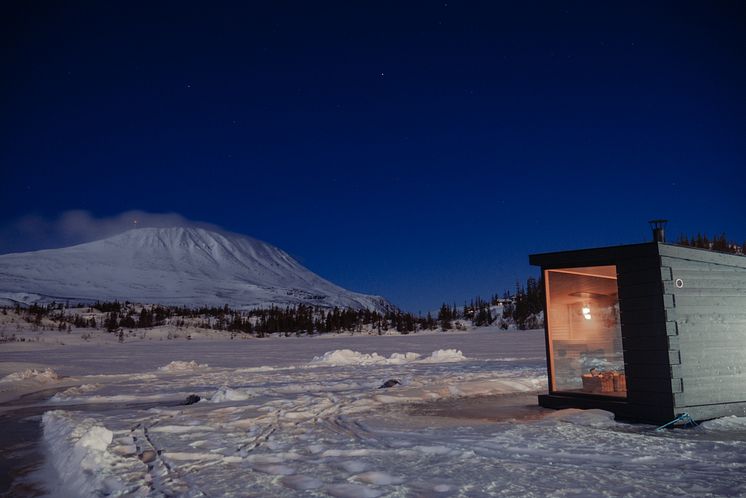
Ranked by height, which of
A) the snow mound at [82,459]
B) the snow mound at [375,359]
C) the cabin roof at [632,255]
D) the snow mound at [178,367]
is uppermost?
the cabin roof at [632,255]

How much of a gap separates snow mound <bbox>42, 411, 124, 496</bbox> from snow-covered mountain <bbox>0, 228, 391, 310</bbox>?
94.1 meters

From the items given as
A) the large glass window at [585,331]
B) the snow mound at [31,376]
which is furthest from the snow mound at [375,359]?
the large glass window at [585,331]

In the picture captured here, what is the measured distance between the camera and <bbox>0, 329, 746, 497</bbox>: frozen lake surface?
4492 millimetres

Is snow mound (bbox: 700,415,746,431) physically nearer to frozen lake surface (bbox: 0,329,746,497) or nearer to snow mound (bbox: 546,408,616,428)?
frozen lake surface (bbox: 0,329,746,497)


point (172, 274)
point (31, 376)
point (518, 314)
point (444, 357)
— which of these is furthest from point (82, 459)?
point (172, 274)

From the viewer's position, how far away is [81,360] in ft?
66.8

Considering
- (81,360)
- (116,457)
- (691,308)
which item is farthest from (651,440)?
(81,360)

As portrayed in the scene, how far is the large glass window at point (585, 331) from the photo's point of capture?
→ 9266 mm

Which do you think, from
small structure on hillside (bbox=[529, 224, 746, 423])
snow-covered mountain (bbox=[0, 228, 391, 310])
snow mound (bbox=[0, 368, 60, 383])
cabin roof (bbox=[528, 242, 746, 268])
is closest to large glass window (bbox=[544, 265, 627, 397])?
small structure on hillside (bbox=[529, 224, 746, 423])

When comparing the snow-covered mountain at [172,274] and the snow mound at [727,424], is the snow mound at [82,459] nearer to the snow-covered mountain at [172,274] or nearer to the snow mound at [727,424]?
the snow mound at [727,424]

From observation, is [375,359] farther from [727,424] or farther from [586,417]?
[727,424]

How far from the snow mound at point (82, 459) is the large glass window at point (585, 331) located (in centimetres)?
663

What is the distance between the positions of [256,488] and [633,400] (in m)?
5.59

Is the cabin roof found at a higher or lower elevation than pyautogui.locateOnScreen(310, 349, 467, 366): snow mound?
higher
